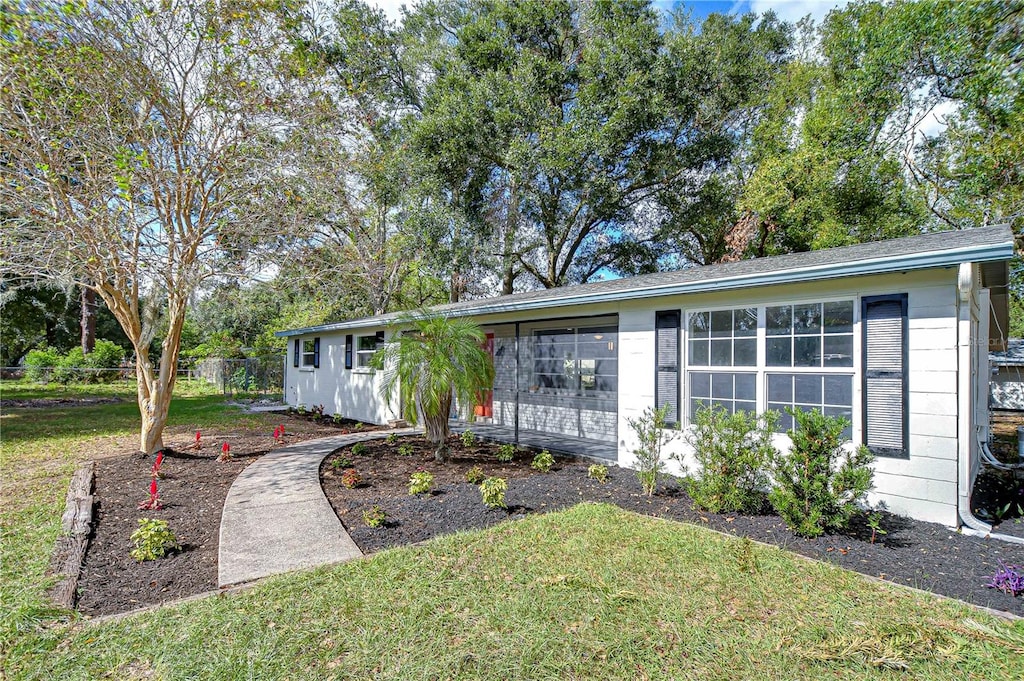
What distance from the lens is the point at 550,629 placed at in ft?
9.43

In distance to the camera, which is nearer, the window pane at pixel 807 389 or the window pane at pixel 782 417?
the window pane at pixel 807 389

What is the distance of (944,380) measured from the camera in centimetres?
447

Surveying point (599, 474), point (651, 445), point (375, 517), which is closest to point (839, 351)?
point (651, 445)

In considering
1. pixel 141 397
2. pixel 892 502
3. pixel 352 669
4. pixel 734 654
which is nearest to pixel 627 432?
pixel 892 502

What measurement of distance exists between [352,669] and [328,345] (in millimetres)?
12586

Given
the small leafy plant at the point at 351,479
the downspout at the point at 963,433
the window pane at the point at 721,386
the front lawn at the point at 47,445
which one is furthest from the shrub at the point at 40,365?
the downspout at the point at 963,433

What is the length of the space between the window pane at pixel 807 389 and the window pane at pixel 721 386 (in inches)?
29.0

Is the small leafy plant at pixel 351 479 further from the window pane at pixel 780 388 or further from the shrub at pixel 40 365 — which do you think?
the shrub at pixel 40 365

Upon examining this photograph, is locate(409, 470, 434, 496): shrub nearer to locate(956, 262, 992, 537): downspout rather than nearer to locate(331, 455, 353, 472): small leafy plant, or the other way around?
locate(331, 455, 353, 472): small leafy plant

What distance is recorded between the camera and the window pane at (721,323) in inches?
241

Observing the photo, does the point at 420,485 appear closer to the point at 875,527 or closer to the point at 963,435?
the point at 875,527

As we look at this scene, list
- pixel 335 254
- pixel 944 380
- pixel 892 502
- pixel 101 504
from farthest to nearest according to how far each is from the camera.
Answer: pixel 335 254 < pixel 101 504 < pixel 892 502 < pixel 944 380

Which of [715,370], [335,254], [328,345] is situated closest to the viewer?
[715,370]

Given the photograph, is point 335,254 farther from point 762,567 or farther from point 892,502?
point 892,502
